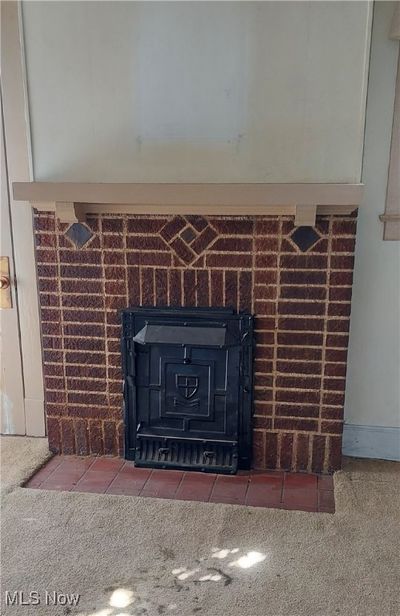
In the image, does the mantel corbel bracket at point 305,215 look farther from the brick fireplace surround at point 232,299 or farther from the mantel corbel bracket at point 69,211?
the mantel corbel bracket at point 69,211

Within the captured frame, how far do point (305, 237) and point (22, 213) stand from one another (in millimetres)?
1408

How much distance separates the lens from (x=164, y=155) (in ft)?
Answer: 7.77

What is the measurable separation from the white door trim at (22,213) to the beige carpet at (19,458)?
0.09m

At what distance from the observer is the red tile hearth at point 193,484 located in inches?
95.3

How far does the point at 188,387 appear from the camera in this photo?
262 centimetres

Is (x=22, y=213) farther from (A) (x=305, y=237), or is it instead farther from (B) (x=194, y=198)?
(A) (x=305, y=237)

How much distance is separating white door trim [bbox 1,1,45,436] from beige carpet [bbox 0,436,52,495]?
9 centimetres

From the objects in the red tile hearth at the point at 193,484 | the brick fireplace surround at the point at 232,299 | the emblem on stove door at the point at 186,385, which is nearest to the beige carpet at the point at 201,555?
the red tile hearth at the point at 193,484

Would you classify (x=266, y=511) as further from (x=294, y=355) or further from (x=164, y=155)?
(x=164, y=155)

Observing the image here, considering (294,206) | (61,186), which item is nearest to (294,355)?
(294,206)

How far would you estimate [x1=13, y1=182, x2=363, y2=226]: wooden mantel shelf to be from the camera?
7.38 ft

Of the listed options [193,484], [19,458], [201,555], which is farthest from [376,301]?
[19,458]

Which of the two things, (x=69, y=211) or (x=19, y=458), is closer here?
(x=69, y=211)

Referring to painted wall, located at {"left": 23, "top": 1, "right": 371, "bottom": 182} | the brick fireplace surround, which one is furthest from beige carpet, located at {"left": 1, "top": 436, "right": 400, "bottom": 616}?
painted wall, located at {"left": 23, "top": 1, "right": 371, "bottom": 182}
